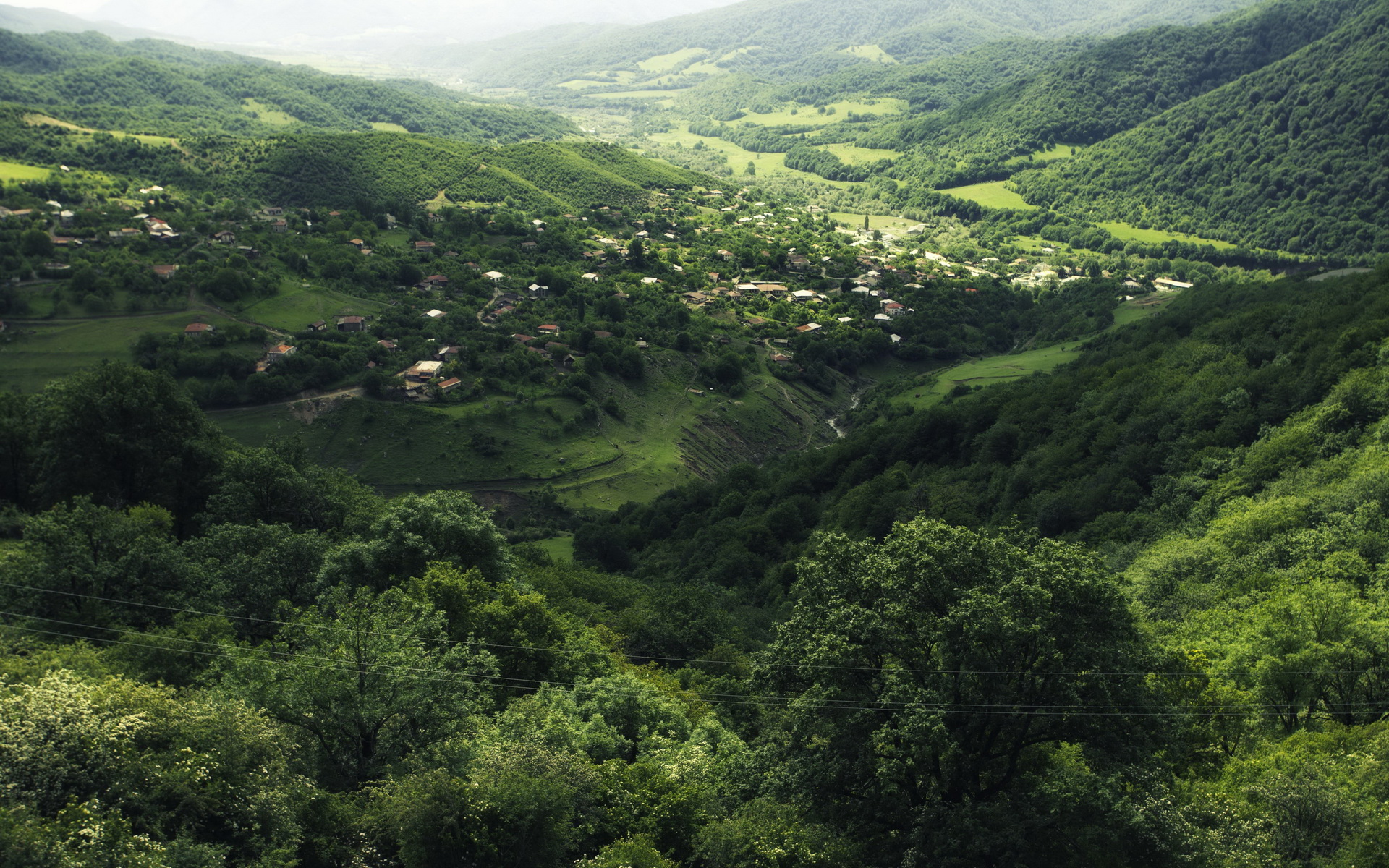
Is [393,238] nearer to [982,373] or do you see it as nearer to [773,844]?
[982,373]

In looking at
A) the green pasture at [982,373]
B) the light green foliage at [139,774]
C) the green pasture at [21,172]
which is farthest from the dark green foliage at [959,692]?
the green pasture at [21,172]

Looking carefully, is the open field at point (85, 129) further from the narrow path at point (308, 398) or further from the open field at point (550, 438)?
the open field at point (550, 438)

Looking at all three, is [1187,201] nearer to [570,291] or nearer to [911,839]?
[570,291]

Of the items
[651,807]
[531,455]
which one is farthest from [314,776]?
[531,455]

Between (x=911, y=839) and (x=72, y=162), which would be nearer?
(x=911, y=839)

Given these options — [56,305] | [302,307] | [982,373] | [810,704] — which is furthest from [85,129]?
[810,704]

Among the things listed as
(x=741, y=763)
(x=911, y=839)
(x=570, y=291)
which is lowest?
(x=570, y=291)

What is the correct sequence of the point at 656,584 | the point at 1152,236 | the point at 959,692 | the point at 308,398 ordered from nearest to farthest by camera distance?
the point at 959,692
the point at 656,584
the point at 308,398
the point at 1152,236
